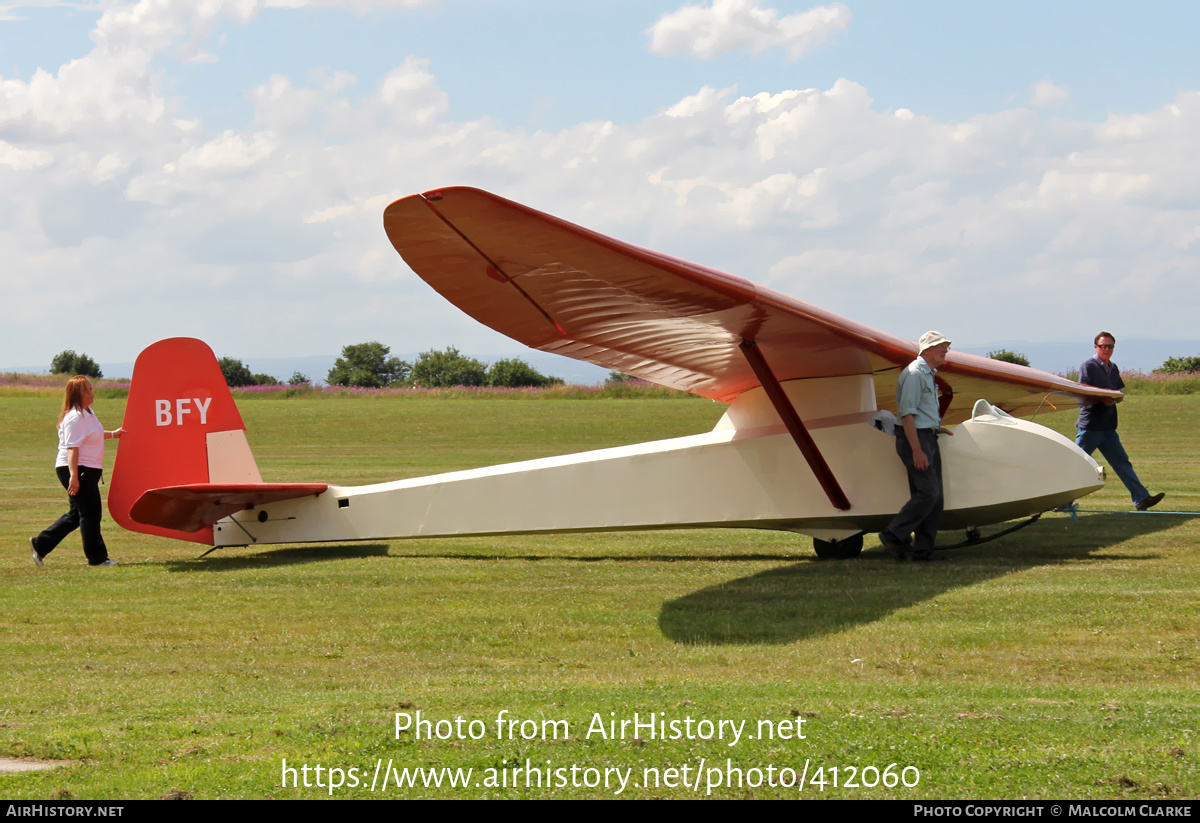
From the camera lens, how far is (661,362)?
26.9ft

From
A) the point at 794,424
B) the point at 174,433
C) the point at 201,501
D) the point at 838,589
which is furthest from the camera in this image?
the point at 174,433

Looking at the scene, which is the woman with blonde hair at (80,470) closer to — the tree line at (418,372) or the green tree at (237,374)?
the tree line at (418,372)

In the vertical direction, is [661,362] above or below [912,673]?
above

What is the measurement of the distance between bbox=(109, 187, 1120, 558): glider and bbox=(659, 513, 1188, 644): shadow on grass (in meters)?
0.46

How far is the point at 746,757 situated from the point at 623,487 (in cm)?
501

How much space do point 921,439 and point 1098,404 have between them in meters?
4.15

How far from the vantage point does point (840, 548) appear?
8.45 metres

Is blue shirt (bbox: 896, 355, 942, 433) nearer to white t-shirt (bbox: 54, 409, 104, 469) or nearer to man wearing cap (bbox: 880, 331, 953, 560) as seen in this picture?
man wearing cap (bbox: 880, 331, 953, 560)

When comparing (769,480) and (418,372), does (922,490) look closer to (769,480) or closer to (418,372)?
(769,480)


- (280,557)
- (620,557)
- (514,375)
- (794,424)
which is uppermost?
(514,375)

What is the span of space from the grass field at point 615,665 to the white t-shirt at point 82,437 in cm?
102

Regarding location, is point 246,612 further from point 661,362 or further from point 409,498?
point 661,362

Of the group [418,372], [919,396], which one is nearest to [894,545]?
[919,396]
